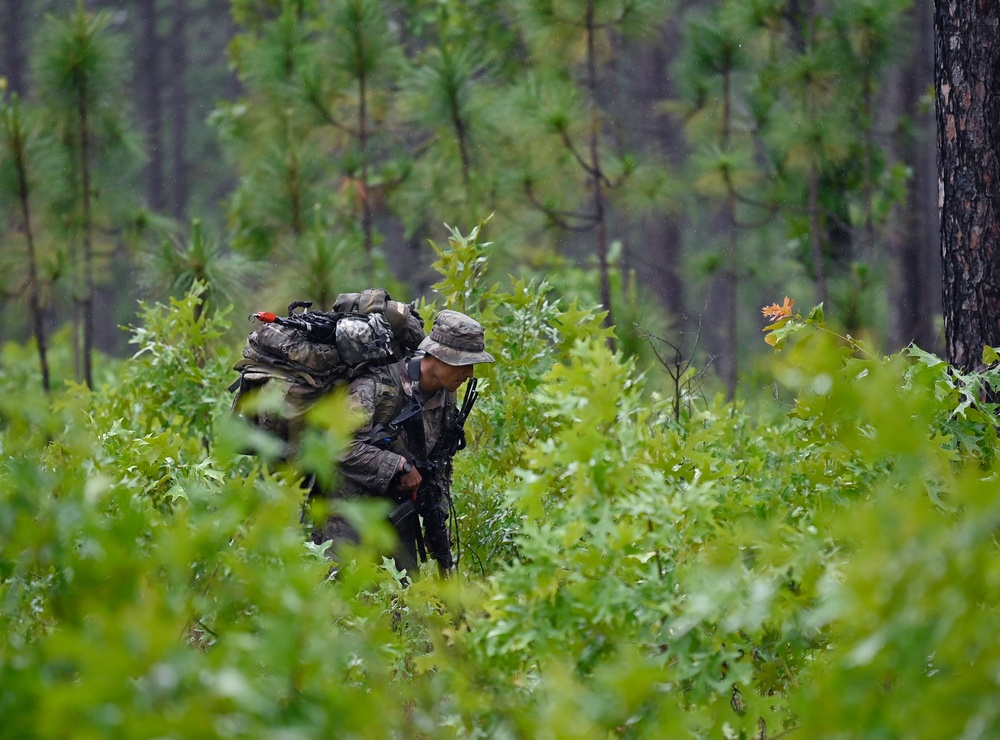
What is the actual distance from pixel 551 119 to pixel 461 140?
1.02m

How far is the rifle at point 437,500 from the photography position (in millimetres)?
4859

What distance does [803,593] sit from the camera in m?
2.93

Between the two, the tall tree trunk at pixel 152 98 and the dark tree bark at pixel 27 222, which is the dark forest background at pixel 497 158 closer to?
the dark tree bark at pixel 27 222

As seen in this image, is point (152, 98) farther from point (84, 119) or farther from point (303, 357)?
point (303, 357)

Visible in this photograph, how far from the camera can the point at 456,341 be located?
4754mm

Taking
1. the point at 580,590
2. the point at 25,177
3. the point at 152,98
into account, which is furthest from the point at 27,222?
the point at 152,98

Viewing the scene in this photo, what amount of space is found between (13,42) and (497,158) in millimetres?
17164

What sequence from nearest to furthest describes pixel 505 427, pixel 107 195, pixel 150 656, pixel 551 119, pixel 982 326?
pixel 150 656, pixel 982 326, pixel 505 427, pixel 551 119, pixel 107 195

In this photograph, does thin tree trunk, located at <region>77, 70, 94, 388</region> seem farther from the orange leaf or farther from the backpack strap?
the orange leaf

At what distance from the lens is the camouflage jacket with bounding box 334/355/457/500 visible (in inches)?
181

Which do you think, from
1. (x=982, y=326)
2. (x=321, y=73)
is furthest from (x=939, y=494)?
(x=321, y=73)

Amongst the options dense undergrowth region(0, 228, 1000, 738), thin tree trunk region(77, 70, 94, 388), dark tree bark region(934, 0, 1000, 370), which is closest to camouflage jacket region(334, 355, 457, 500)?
dense undergrowth region(0, 228, 1000, 738)

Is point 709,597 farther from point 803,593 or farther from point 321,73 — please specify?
point 321,73

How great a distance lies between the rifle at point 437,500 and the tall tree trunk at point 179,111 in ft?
71.4
